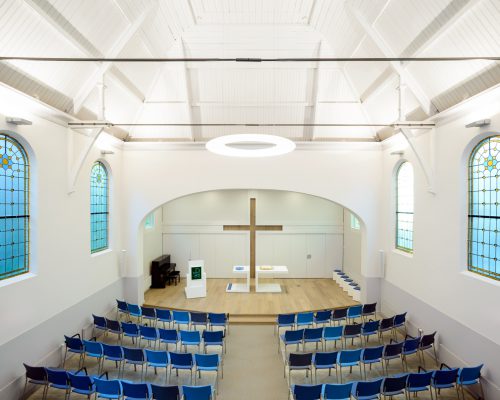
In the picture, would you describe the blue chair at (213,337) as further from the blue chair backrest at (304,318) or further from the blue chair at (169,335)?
the blue chair backrest at (304,318)

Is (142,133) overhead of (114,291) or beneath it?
overhead

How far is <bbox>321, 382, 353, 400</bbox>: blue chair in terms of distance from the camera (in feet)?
19.0

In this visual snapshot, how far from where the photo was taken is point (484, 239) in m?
7.04

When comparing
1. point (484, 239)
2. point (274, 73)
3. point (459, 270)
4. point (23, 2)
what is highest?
point (274, 73)

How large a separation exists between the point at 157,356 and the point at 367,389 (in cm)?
433

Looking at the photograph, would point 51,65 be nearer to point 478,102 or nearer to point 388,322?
point 478,102

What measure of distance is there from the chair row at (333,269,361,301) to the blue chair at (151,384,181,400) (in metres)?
9.25

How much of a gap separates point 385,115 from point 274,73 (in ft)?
12.8

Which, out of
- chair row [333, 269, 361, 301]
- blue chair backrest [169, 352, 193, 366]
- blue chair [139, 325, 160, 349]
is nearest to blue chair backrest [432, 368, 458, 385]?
blue chair backrest [169, 352, 193, 366]

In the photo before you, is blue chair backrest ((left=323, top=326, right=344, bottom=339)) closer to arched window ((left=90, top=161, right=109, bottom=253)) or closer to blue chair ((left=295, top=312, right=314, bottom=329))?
blue chair ((left=295, top=312, right=314, bottom=329))

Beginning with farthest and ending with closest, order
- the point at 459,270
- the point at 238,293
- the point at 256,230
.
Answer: the point at 256,230 < the point at 238,293 < the point at 459,270

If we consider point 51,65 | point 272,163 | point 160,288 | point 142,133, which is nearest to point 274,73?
point 272,163

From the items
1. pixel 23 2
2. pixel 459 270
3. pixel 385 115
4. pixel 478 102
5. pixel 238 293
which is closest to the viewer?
pixel 23 2

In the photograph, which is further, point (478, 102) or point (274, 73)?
point (274, 73)
